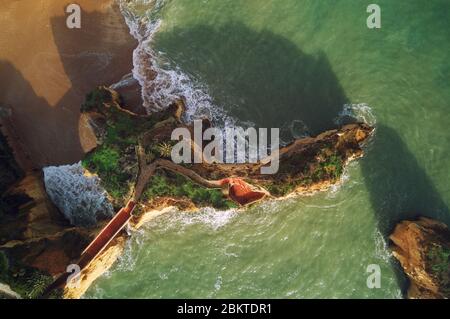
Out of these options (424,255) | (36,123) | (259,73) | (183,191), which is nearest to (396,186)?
(424,255)

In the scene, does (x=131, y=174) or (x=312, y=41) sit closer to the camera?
(x=131, y=174)

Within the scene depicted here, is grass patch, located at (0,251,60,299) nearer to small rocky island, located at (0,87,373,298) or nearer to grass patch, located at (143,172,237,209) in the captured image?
small rocky island, located at (0,87,373,298)

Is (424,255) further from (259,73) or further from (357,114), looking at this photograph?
(259,73)

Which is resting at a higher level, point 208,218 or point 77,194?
point 77,194

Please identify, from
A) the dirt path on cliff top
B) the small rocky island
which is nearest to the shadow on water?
the small rocky island

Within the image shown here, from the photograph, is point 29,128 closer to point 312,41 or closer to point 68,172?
point 68,172

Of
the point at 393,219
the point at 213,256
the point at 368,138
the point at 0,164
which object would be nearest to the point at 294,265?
the point at 213,256
